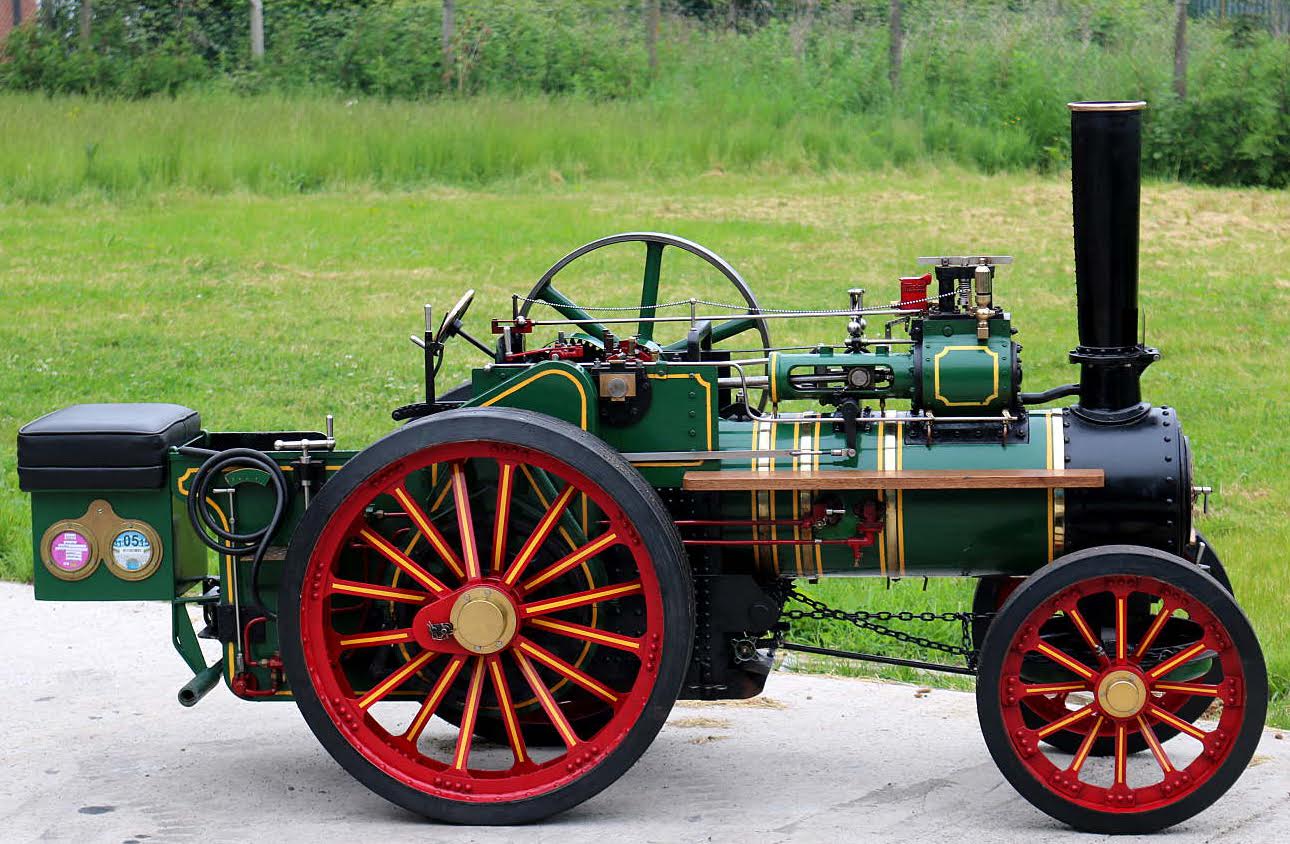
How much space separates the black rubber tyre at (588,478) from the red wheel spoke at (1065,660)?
2.89 ft

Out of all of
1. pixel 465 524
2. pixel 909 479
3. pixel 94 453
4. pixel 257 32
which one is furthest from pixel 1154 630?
pixel 257 32

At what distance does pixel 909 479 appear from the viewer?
4598 millimetres

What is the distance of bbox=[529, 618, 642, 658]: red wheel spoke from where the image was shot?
4578 millimetres

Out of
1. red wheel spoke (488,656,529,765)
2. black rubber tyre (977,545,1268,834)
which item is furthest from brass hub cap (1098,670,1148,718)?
red wheel spoke (488,656,529,765)

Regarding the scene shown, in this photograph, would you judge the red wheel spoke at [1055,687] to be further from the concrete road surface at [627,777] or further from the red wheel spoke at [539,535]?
the red wheel spoke at [539,535]

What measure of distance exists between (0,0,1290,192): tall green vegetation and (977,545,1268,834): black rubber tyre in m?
12.0

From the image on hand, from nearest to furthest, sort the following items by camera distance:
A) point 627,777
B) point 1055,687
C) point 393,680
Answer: point 1055,687 → point 393,680 → point 627,777

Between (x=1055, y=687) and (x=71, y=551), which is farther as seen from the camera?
(x=71, y=551)

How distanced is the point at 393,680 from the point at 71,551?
3.32ft

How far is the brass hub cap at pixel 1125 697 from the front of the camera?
4.53 m

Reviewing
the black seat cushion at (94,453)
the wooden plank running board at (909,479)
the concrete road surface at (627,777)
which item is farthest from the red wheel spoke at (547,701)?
the black seat cushion at (94,453)

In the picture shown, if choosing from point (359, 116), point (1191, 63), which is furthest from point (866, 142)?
point (359, 116)

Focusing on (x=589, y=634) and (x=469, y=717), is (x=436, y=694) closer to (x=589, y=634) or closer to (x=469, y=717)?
(x=469, y=717)

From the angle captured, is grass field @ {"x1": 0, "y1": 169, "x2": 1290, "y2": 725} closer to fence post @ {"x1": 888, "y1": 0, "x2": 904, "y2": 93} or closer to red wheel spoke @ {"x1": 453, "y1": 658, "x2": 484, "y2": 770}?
fence post @ {"x1": 888, "y1": 0, "x2": 904, "y2": 93}
